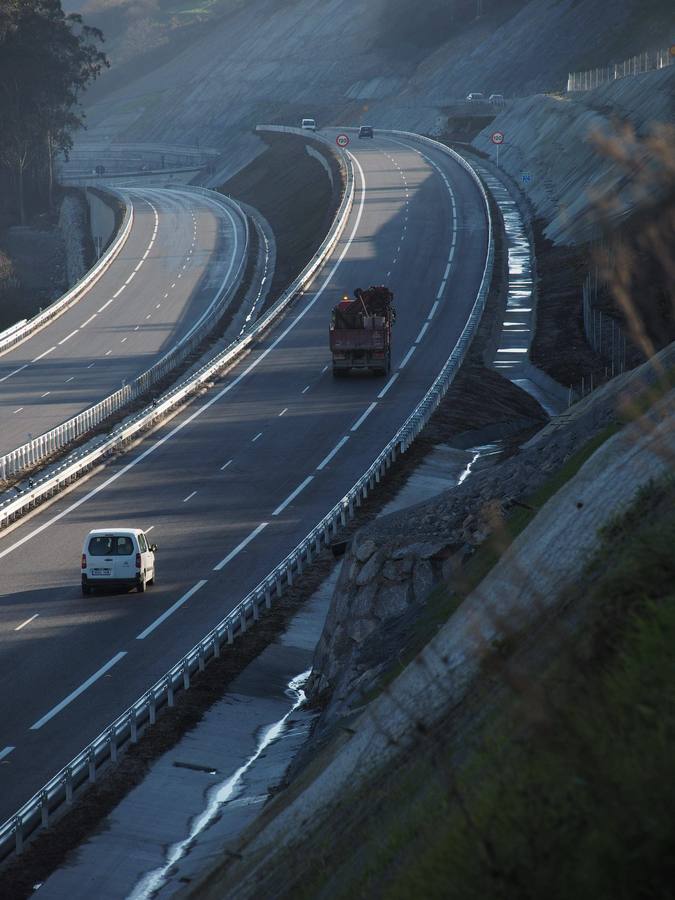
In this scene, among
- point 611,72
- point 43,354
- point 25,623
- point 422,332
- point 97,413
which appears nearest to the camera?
point 25,623

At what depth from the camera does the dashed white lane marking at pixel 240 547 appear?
1471 inches

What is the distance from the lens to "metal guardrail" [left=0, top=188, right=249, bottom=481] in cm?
4909

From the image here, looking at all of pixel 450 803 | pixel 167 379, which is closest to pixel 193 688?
pixel 450 803

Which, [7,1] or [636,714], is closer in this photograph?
[636,714]

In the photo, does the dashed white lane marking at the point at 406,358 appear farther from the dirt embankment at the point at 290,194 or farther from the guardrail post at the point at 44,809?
the guardrail post at the point at 44,809

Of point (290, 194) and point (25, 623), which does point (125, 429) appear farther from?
point (290, 194)

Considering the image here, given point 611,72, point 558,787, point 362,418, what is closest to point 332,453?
point 362,418

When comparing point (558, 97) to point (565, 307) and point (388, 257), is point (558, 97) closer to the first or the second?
point (388, 257)

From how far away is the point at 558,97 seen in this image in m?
130

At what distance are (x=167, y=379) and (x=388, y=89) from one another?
136958mm

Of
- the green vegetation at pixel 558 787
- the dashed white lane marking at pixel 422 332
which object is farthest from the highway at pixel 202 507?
the green vegetation at pixel 558 787

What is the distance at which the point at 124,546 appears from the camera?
34.5m

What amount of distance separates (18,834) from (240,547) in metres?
20.2

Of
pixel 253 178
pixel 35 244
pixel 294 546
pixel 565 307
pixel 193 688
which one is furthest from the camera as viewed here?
pixel 253 178
